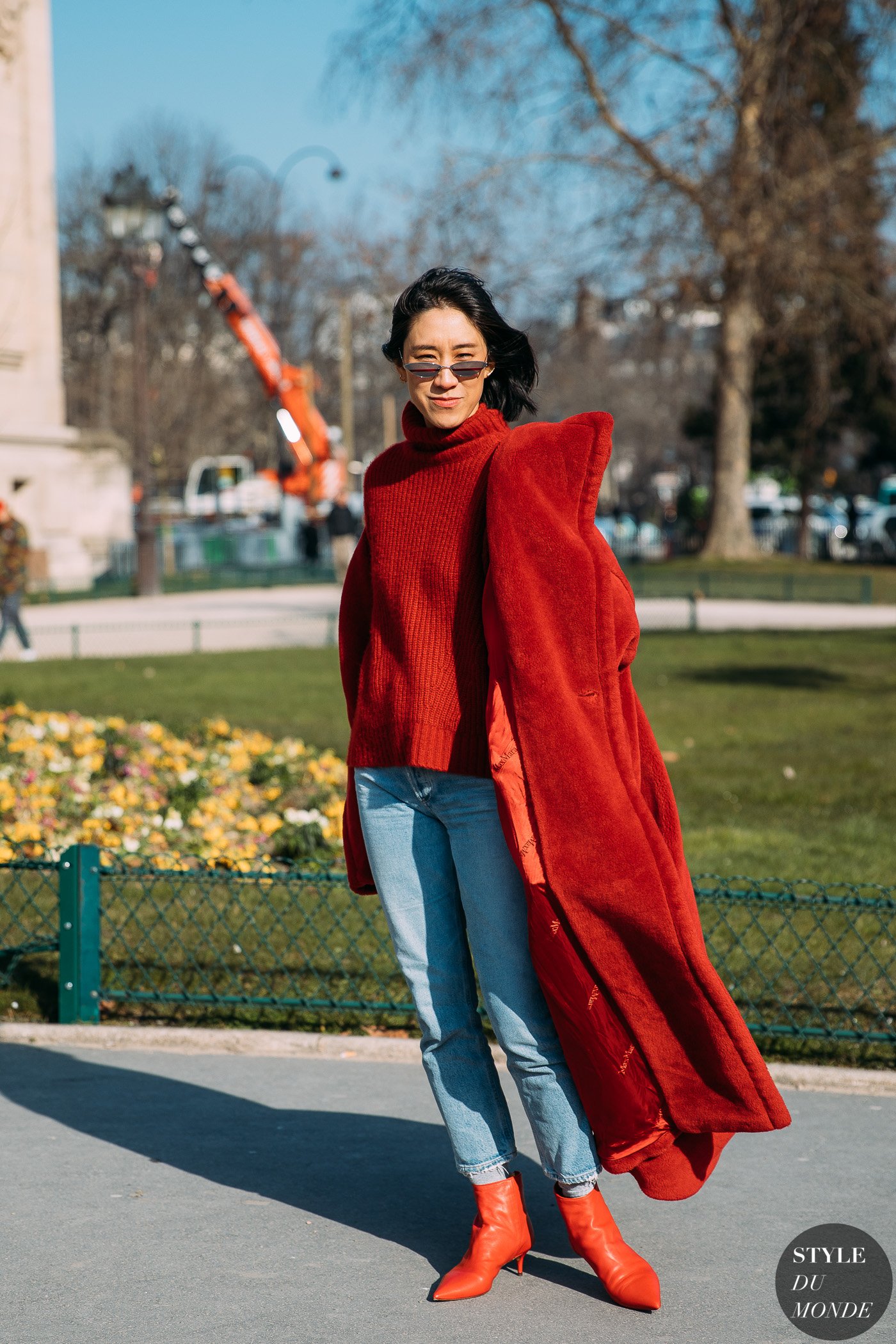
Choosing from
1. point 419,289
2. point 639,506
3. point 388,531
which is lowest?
point 639,506

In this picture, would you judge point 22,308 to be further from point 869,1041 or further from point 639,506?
point 639,506

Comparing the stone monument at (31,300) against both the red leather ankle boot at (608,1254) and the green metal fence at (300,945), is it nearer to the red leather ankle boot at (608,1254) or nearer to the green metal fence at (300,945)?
the green metal fence at (300,945)

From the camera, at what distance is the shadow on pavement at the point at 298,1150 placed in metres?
3.57

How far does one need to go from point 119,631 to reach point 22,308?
6.84 m

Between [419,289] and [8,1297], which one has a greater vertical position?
[419,289]

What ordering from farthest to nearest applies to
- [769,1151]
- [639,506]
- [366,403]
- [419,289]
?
[639,506], [366,403], [769,1151], [419,289]

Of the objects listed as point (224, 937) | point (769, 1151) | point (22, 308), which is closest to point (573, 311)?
point (22, 308)

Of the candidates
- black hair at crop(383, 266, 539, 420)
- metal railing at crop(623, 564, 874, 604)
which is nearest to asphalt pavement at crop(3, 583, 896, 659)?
metal railing at crop(623, 564, 874, 604)

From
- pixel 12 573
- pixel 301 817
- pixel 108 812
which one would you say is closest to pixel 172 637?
pixel 12 573

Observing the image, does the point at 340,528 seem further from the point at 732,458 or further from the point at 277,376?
the point at 732,458

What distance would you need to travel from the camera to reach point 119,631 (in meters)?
19.4

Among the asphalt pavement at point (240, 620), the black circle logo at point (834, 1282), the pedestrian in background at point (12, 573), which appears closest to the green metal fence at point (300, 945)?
the black circle logo at point (834, 1282)

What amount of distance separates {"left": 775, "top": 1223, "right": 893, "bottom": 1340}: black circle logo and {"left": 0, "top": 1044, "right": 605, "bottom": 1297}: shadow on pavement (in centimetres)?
41

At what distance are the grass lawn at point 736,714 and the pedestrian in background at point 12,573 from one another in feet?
2.02
